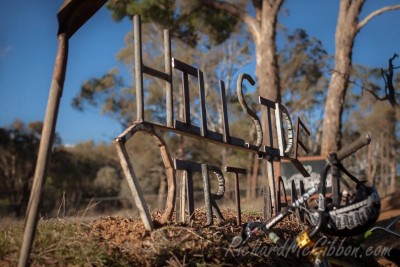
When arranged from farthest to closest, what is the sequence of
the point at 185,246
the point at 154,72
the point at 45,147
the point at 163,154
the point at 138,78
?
the point at 163,154
the point at 154,72
the point at 138,78
the point at 185,246
the point at 45,147

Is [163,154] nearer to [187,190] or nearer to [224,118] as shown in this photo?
[187,190]

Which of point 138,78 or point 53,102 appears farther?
point 138,78

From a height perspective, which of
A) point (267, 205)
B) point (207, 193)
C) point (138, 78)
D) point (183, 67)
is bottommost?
point (267, 205)

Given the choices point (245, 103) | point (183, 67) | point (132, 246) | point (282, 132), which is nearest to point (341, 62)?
point (282, 132)

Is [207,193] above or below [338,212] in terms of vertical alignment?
above

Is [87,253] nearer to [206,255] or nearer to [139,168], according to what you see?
[206,255]

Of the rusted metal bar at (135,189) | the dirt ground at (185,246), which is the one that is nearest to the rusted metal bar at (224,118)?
the dirt ground at (185,246)

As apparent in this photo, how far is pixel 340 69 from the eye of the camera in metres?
16.9

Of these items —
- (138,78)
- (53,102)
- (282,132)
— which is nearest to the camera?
(53,102)

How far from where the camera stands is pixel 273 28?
703 inches

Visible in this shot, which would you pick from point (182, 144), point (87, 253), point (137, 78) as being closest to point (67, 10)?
point (137, 78)

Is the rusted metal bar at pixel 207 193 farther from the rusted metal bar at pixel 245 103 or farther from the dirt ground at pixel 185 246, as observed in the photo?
the rusted metal bar at pixel 245 103

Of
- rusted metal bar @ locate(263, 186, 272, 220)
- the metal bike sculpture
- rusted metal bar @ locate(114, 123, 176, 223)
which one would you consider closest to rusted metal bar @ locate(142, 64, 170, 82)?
rusted metal bar @ locate(114, 123, 176, 223)

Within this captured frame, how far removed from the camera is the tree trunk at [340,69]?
55.0 feet
